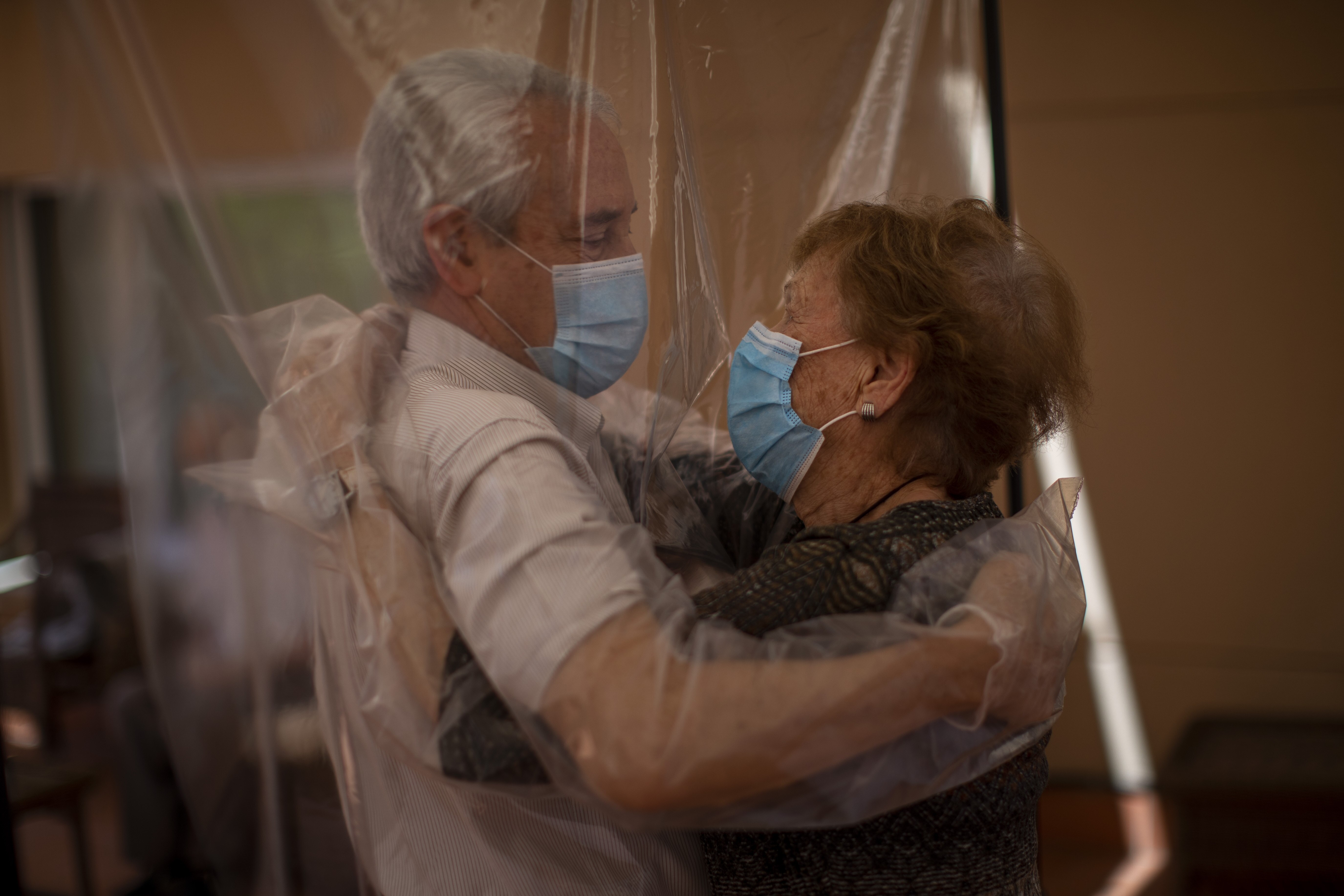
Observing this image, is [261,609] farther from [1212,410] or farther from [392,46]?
[1212,410]

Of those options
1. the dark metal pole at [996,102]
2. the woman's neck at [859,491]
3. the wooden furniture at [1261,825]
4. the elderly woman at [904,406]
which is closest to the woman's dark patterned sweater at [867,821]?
the elderly woman at [904,406]

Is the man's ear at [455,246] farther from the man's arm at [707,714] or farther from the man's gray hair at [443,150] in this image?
the man's arm at [707,714]

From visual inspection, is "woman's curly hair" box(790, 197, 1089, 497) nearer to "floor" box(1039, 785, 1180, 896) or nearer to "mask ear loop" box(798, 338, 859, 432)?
"mask ear loop" box(798, 338, 859, 432)

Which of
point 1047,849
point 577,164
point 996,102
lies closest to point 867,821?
point 577,164

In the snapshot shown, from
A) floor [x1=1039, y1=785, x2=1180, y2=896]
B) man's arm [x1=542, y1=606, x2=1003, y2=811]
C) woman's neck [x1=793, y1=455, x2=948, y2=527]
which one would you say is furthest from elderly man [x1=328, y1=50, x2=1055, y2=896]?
floor [x1=1039, y1=785, x2=1180, y2=896]

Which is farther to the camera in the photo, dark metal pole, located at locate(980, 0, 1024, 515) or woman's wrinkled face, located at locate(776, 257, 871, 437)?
dark metal pole, located at locate(980, 0, 1024, 515)

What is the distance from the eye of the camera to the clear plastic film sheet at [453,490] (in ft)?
2.54

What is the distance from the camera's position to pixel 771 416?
3.74 ft

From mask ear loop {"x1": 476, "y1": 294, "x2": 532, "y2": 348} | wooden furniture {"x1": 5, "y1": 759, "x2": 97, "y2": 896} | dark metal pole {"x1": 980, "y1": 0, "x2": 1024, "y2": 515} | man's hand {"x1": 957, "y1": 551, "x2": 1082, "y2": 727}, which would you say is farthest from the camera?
wooden furniture {"x1": 5, "y1": 759, "x2": 97, "y2": 896}

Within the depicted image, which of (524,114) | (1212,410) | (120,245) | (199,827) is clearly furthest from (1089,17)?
(199,827)

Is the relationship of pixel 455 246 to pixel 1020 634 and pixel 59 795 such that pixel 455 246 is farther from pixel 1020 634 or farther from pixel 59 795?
pixel 59 795

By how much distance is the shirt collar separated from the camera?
3.06ft

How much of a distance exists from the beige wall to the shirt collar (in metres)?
2.32

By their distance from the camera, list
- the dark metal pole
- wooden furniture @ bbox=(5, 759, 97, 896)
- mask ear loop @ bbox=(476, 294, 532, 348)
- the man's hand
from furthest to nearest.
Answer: wooden furniture @ bbox=(5, 759, 97, 896) → the dark metal pole → mask ear loop @ bbox=(476, 294, 532, 348) → the man's hand
